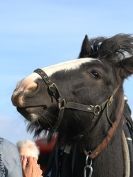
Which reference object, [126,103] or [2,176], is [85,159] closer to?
[126,103]

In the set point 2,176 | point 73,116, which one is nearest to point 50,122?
point 73,116

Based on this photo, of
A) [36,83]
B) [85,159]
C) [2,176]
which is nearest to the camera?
[2,176]

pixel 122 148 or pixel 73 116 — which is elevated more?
pixel 73 116

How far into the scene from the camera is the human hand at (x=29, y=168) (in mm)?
5582

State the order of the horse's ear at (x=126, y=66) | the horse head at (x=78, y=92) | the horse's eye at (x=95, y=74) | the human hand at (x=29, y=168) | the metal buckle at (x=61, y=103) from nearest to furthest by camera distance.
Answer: the human hand at (x=29, y=168) < the horse head at (x=78, y=92) < the metal buckle at (x=61, y=103) < the horse's eye at (x=95, y=74) < the horse's ear at (x=126, y=66)

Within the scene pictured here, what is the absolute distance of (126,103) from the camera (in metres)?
6.59

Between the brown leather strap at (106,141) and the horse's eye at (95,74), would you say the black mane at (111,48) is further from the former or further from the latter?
the brown leather strap at (106,141)

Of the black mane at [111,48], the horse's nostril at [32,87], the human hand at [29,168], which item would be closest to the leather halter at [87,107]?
the horse's nostril at [32,87]

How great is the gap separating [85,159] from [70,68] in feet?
3.22

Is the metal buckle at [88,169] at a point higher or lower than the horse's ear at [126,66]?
lower

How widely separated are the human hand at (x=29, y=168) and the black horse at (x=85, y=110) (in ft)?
1.43

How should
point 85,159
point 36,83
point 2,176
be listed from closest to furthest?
point 2,176 < point 36,83 < point 85,159

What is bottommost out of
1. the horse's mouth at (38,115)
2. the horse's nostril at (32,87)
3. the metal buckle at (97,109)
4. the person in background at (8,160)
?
the metal buckle at (97,109)

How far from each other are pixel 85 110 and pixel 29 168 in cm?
90
